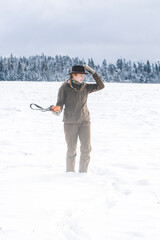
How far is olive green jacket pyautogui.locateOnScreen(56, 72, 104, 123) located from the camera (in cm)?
609

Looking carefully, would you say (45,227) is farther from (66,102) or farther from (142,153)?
(142,153)

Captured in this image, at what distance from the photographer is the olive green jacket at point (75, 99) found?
6094 mm

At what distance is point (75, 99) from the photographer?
6117 mm

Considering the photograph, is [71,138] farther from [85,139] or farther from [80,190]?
[80,190]

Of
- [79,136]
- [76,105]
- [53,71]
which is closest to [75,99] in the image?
[76,105]

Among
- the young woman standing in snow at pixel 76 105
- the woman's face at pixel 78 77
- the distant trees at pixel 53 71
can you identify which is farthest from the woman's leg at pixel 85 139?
the distant trees at pixel 53 71

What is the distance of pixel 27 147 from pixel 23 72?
165m

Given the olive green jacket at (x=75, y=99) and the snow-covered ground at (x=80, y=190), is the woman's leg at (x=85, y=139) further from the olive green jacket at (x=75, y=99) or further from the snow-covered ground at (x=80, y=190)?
the snow-covered ground at (x=80, y=190)

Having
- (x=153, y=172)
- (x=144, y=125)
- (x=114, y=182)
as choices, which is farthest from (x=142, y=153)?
(x=144, y=125)

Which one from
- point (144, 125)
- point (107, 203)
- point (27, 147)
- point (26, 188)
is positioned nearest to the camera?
point (107, 203)

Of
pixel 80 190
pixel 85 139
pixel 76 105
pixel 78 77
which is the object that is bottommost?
pixel 80 190

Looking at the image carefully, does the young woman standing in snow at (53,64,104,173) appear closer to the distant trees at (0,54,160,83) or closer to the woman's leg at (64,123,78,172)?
the woman's leg at (64,123,78,172)

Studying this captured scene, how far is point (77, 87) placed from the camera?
240 inches

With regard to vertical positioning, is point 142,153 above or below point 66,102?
below
